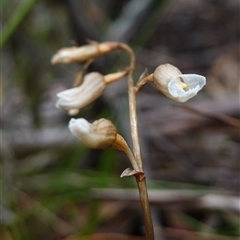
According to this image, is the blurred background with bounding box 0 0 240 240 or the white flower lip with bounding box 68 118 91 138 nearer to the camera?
the white flower lip with bounding box 68 118 91 138

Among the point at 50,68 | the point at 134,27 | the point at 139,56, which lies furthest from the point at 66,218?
the point at 139,56

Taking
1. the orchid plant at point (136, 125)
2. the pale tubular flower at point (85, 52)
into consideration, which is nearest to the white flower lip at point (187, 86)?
the orchid plant at point (136, 125)

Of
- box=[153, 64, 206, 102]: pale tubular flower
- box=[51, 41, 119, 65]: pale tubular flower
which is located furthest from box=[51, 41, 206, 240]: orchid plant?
box=[51, 41, 119, 65]: pale tubular flower

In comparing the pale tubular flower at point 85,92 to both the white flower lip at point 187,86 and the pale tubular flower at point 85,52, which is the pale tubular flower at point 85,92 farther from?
the white flower lip at point 187,86

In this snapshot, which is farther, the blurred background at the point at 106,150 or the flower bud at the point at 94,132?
the blurred background at the point at 106,150

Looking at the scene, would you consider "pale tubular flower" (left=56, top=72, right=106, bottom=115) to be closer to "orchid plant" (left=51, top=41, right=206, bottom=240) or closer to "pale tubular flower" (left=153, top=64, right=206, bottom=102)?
"orchid plant" (left=51, top=41, right=206, bottom=240)

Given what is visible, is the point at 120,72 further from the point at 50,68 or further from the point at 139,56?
the point at 139,56

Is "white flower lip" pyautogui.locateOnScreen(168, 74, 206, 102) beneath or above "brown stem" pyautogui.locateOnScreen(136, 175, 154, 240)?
above
